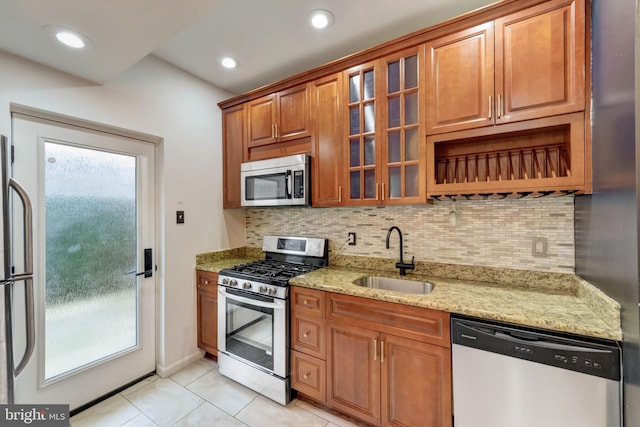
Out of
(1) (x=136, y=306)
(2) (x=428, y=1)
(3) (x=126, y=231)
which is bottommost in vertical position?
(1) (x=136, y=306)

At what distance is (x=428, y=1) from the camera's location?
5.53 feet

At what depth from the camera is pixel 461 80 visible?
Result: 167 cm

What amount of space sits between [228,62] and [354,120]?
124 centimetres

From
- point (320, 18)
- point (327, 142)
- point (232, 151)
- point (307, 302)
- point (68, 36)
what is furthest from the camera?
point (232, 151)

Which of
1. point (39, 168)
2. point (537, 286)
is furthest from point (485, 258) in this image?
point (39, 168)

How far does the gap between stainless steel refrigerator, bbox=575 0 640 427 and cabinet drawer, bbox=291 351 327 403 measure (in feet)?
4.84

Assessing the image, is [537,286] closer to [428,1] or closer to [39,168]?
[428,1]

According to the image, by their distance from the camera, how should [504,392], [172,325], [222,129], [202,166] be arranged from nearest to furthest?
[504,392]
[172,325]
[202,166]
[222,129]

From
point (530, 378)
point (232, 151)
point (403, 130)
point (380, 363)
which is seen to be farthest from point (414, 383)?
point (232, 151)

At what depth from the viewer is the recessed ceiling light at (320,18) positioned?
174cm

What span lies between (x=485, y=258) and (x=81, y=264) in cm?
289

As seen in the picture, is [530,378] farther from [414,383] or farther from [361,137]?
[361,137]

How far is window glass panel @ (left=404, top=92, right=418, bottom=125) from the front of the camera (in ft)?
6.02

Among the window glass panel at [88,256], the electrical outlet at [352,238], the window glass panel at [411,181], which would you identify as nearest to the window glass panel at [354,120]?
the window glass panel at [411,181]
